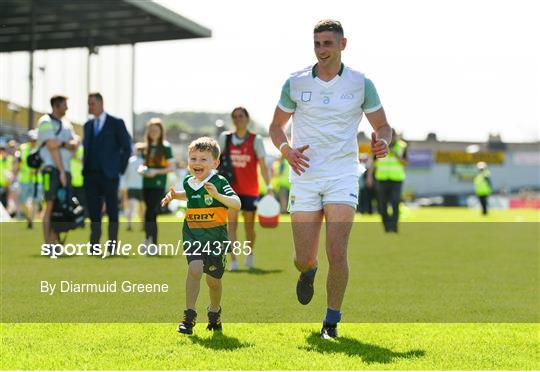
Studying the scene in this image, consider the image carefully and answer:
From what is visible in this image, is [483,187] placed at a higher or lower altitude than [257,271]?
lower

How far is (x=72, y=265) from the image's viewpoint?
11570 mm

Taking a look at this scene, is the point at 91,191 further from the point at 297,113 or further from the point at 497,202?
the point at 497,202

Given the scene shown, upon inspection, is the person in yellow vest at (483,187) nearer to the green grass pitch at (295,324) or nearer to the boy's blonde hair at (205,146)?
the green grass pitch at (295,324)

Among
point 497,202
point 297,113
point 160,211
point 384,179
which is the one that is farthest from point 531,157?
point 297,113

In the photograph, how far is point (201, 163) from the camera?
248 inches

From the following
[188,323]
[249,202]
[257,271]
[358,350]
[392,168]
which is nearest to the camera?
[358,350]

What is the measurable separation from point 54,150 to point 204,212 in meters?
7.22

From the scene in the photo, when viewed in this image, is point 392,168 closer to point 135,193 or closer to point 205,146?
point 135,193

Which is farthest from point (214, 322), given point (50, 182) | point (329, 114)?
point (50, 182)

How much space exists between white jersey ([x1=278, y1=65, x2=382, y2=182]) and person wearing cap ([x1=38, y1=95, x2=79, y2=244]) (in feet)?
22.9

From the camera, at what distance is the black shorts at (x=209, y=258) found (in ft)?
21.4

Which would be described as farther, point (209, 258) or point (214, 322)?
point (214, 322)

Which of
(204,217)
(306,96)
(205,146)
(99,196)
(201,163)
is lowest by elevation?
(99,196)

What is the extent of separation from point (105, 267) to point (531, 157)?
84766 mm
